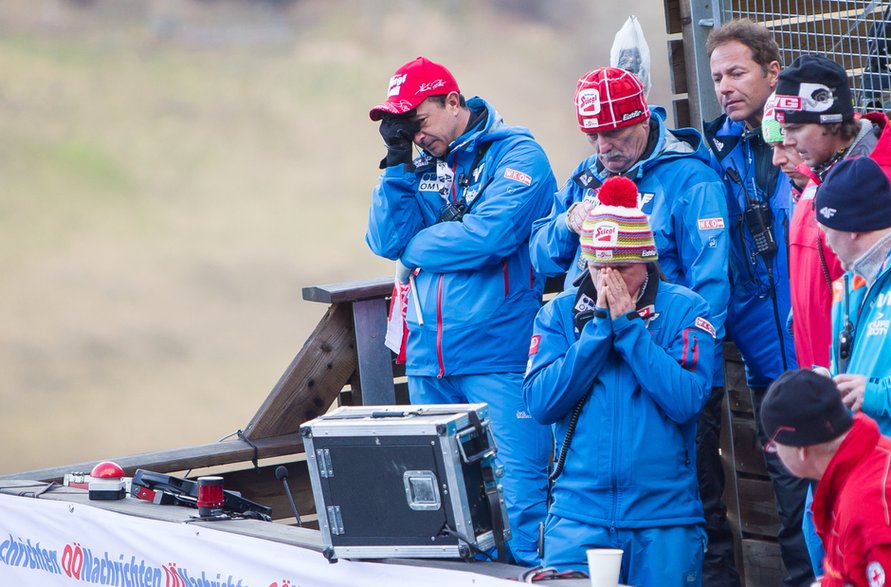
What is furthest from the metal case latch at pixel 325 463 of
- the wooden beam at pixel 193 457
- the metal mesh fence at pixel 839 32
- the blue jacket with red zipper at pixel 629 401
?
the metal mesh fence at pixel 839 32

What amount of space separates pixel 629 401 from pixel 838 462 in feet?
2.66

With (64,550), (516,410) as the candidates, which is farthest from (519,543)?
(64,550)

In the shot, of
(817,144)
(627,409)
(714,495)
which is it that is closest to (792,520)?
(714,495)

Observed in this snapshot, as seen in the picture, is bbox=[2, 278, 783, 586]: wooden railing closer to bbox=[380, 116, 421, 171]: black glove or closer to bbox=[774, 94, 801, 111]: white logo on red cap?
bbox=[380, 116, 421, 171]: black glove

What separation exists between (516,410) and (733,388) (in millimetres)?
978

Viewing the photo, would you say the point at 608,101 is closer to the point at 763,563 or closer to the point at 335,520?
the point at 335,520

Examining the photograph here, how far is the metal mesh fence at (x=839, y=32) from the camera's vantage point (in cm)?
407

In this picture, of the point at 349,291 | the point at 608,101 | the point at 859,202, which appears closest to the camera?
the point at 859,202

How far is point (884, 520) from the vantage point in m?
1.88

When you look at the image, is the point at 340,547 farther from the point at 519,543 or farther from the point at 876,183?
Answer: the point at 876,183

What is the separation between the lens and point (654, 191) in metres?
3.36

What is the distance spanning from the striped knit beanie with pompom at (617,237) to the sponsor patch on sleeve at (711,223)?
53 centimetres

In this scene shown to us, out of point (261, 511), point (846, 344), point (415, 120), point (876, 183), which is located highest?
point (415, 120)

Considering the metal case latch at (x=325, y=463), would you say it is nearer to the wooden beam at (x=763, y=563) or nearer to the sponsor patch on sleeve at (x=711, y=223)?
the sponsor patch on sleeve at (x=711, y=223)
